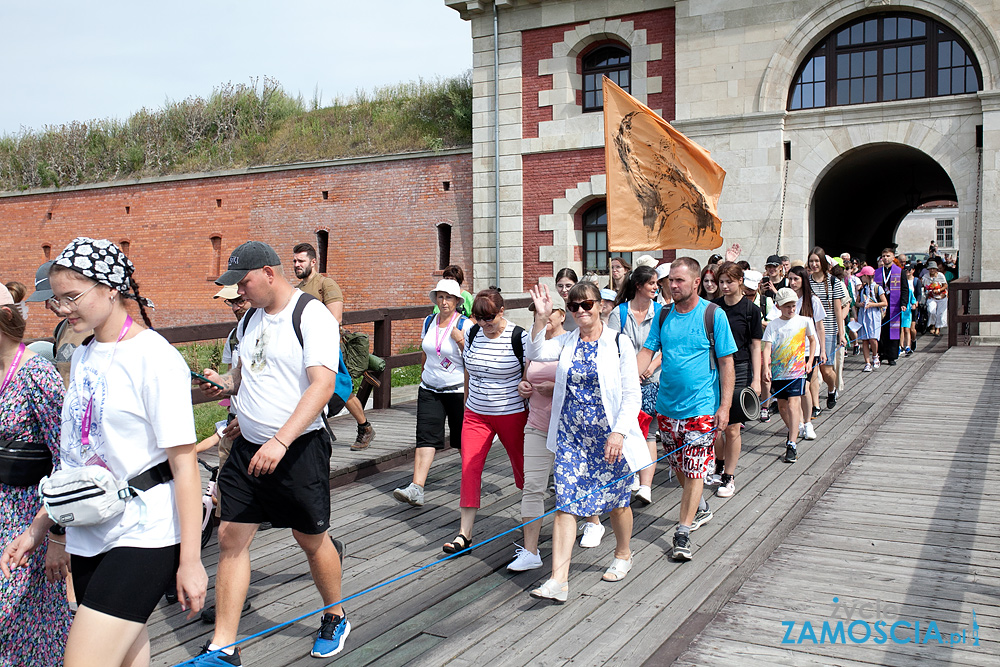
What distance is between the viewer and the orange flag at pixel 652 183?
7684mm

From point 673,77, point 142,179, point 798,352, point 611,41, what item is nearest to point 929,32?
point 673,77

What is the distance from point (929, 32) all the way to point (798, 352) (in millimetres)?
10411

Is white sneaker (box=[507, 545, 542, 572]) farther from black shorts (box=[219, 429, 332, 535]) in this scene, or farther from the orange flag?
the orange flag

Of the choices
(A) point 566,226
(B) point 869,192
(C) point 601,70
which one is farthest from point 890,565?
(B) point 869,192

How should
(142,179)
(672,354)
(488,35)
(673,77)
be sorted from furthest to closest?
(142,179)
(488,35)
(673,77)
(672,354)

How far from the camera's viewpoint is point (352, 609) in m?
4.55

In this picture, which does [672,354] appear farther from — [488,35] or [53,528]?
[488,35]

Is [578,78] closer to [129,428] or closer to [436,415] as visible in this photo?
[436,415]

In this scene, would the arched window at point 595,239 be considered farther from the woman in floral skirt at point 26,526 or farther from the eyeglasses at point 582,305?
the woman in floral skirt at point 26,526

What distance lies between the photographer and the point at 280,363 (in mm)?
3715

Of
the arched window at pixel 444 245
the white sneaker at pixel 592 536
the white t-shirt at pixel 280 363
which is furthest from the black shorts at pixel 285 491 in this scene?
the arched window at pixel 444 245

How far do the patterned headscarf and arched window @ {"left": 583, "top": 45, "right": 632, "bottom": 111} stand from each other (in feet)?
53.2

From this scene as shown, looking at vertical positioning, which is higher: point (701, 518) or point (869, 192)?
point (869, 192)

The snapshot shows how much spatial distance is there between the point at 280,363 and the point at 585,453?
6.12 ft
